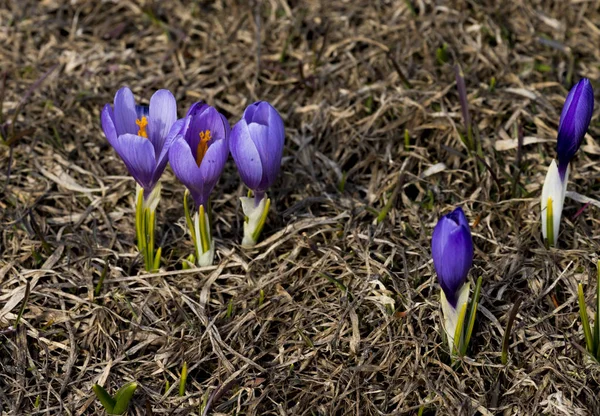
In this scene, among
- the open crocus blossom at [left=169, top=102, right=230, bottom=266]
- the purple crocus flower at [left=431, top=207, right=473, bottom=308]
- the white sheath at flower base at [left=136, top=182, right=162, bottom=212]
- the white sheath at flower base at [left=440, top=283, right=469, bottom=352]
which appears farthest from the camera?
the white sheath at flower base at [left=136, top=182, right=162, bottom=212]

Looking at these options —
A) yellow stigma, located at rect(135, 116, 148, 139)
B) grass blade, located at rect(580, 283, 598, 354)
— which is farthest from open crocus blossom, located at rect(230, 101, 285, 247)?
grass blade, located at rect(580, 283, 598, 354)

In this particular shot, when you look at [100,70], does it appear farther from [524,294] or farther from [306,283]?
[524,294]

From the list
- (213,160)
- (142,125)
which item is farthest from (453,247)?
(142,125)

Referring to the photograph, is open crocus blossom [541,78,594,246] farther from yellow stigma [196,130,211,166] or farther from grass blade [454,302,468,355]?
yellow stigma [196,130,211,166]

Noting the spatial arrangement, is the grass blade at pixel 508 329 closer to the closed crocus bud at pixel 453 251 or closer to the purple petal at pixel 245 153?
the closed crocus bud at pixel 453 251

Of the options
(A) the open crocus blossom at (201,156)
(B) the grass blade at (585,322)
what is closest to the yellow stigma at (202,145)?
(A) the open crocus blossom at (201,156)

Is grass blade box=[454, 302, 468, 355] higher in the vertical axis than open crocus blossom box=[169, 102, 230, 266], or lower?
lower

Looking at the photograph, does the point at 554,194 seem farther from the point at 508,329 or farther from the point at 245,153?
the point at 245,153
